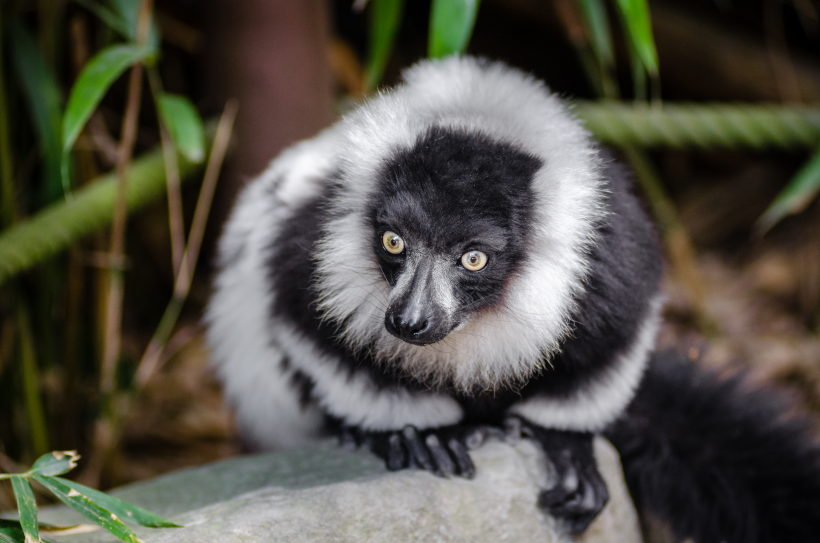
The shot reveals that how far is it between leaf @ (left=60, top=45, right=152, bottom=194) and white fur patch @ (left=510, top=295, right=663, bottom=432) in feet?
4.53

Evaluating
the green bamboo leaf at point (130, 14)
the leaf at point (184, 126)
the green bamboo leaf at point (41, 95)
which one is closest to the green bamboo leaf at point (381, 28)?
the leaf at point (184, 126)

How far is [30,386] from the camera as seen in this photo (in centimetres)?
281

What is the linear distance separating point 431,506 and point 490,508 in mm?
164

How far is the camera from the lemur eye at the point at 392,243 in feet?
5.78

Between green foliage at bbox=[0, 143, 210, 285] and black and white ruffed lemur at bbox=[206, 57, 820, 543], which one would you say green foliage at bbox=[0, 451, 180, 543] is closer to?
black and white ruffed lemur at bbox=[206, 57, 820, 543]

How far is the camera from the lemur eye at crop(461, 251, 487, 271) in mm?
1745

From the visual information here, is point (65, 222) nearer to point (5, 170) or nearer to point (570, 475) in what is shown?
point (5, 170)

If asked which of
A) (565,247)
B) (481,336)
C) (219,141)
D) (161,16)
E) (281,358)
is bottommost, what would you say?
(281,358)

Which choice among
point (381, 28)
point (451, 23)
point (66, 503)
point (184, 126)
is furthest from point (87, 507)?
point (381, 28)

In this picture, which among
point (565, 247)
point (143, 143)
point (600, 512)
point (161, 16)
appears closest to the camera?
point (565, 247)

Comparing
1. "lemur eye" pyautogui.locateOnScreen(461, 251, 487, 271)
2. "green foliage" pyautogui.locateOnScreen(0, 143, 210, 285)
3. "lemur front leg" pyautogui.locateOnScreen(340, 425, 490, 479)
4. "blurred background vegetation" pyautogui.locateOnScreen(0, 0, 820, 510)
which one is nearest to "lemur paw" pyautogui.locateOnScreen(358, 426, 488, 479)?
"lemur front leg" pyautogui.locateOnScreen(340, 425, 490, 479)

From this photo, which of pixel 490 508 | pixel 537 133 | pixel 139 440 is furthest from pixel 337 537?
pixel 139 440

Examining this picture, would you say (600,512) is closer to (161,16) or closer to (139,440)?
(139,440)

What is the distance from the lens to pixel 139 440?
12.0ft
